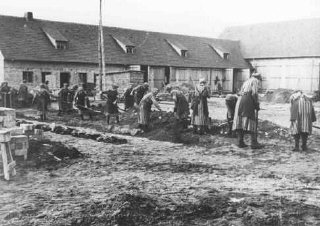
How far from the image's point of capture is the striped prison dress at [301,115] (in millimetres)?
10266

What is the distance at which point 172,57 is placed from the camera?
1457 inches

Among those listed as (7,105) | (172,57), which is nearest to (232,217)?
(7,105)

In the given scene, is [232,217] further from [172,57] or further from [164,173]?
[172,57]

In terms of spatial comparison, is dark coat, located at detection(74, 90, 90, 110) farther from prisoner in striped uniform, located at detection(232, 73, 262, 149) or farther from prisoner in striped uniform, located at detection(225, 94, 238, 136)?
prisoner in striped uniform, located at detection(232, 73, 262, 149)

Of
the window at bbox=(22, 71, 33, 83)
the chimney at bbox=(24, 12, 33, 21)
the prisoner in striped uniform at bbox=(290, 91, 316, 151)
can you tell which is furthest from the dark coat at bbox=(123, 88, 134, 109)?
the chimney at bbox=(24, 12, 33, 21)

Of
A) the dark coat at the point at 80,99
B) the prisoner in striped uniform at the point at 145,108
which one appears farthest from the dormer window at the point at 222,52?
the prisoner in striped uniform at the point at 145,108

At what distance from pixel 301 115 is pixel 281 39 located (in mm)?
33071

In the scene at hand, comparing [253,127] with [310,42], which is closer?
[253,127]

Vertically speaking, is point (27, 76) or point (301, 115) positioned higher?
point (27, 76)

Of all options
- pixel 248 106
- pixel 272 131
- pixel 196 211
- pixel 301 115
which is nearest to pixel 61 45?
pixel 272 131

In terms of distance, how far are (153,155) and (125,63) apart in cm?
2434

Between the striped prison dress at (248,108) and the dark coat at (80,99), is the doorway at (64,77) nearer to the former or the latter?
the dark coat at (80,99)

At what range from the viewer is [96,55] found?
108 ft

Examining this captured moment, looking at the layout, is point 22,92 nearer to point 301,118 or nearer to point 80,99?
point 80,99
